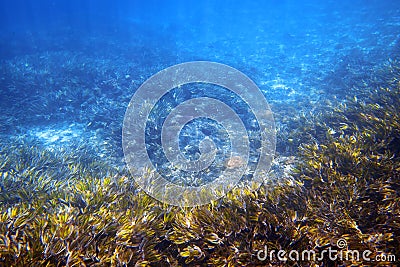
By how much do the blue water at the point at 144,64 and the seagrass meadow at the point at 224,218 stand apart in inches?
90.7

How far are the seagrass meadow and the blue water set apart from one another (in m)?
2.30

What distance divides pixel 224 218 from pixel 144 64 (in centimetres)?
1300

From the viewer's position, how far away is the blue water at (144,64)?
8.73 metres

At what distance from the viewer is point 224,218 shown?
135 inches

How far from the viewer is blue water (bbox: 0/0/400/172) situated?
8734mm

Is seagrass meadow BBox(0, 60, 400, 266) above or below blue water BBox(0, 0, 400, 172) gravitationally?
below

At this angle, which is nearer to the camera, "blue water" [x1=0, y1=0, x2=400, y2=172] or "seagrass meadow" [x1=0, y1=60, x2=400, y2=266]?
"seagrass meadow" [x1=0, y1=60, x2=400, y2=266]

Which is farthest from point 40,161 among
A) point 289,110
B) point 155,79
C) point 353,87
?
point 353,87

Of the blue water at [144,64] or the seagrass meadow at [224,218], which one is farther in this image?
the blue water at [144,64]

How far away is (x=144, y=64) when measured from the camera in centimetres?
1419

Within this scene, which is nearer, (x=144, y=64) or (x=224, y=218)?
(x=224, y=218)

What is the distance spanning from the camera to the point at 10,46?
17484 millimetres

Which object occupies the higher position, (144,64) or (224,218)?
(144,64)

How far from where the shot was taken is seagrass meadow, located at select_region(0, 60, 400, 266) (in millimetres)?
2832
